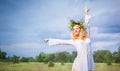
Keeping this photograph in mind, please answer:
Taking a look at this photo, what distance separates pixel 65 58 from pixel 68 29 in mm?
413

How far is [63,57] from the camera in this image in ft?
14.9

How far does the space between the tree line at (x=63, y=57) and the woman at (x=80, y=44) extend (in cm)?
38

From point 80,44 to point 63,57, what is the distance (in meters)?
0.58

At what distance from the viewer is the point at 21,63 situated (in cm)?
452

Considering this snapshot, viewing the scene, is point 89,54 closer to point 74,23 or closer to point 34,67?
point 74,23

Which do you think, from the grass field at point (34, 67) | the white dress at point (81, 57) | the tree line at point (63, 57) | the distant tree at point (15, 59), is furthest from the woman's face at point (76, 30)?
the distant tree at point (15, 59)

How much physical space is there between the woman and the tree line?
377 mm

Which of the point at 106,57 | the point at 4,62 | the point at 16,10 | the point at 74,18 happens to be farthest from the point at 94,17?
the point at 4,62

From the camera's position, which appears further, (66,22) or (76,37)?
(66,22)

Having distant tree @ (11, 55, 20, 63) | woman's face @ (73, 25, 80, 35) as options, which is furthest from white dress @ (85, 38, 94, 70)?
distant tree @ (11, 55, 20, 63)

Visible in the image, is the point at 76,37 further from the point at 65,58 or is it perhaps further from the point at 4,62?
the point at 4,62

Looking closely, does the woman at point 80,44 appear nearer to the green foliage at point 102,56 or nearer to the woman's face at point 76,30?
the woman's face at point 76,30

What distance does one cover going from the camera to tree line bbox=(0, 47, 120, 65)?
448cm

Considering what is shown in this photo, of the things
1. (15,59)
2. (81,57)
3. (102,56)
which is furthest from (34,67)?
(102,56)
